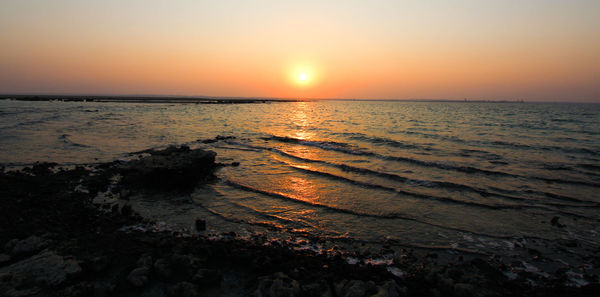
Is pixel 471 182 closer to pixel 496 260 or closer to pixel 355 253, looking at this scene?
pixel 496 260

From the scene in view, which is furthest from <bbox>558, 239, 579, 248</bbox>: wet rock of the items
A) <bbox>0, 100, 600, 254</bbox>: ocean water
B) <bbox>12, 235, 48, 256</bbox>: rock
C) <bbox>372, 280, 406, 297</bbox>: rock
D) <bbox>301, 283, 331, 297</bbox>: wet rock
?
<bbox>12, 235, 48, 256</bbox>: rock

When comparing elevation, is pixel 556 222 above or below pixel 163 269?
below

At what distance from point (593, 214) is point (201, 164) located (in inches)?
610

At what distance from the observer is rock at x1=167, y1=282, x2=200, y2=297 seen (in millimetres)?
5047

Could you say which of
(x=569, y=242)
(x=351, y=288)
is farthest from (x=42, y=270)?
(x=569, y=242)

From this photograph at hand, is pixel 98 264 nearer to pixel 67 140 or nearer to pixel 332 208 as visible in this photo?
pixel 332 208

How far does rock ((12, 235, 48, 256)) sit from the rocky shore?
0.6 inches

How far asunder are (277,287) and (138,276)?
271cm

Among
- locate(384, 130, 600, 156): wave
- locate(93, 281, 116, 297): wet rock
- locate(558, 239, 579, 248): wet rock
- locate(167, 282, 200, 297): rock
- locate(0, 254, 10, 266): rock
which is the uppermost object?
locate(384, 130, 600, 156): wave

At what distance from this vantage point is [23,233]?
690cm

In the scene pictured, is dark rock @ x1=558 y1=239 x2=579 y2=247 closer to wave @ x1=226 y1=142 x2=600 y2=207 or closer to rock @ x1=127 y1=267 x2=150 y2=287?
wave @ x1=226 y1=142 x2=600 y2=207

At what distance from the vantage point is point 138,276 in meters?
5.42

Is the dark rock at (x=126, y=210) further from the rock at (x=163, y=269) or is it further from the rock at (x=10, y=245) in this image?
the rock at (x=163, y=269)

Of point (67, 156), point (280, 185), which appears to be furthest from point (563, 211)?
point (67, 156)
